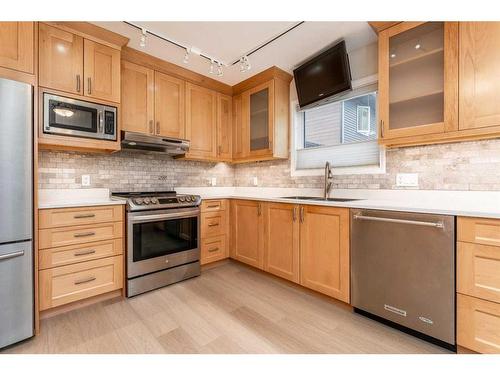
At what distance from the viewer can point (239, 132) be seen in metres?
3.32

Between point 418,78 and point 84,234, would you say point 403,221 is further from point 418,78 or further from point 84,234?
point 84,234

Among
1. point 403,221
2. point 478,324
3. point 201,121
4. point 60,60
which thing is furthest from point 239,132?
point 478,324

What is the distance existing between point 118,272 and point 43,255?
0.58 meters

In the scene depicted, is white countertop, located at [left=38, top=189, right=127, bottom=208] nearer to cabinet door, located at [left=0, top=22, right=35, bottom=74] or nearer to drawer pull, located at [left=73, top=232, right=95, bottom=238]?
drawer pull, located at [left=73, top=232, right=95, bottom=238]

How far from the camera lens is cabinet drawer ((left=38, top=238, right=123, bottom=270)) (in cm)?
177

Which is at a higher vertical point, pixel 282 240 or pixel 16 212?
pixel 16 212

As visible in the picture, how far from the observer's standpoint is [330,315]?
72.6 inches

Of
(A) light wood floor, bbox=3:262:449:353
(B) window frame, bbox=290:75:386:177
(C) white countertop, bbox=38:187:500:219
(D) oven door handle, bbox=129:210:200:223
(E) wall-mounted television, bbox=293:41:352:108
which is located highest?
(E) wall-mounted television, bbox=293:41:352:108

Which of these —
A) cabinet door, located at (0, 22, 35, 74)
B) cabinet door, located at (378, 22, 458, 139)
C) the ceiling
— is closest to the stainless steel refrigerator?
cabinet door, located at (0, 22, 35, 74)

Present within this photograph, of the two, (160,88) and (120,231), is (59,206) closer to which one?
(120,231)

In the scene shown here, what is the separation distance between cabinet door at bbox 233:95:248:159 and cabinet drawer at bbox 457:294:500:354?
2.55m

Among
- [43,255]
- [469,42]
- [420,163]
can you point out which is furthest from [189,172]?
[469,42]

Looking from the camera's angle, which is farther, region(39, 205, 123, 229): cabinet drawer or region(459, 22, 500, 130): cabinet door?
region(39, 205, 123, 229): cabinet drawer

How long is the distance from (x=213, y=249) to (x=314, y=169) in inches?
61.5
